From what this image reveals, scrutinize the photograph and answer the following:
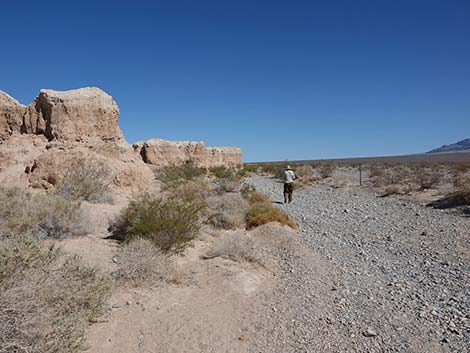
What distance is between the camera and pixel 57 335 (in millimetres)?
3088

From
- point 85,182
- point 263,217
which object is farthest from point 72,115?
point 263,217

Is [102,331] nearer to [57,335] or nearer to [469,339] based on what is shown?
[57,335]

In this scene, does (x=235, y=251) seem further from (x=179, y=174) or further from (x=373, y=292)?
(x=179, y=174)

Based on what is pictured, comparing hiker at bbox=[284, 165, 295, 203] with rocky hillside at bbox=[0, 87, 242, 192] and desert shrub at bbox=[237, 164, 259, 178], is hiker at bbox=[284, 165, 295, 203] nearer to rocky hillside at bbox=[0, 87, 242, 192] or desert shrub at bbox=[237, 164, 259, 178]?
rocky hillside at bbox=[0, 87, 242, 192]

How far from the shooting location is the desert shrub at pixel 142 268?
17.8ft

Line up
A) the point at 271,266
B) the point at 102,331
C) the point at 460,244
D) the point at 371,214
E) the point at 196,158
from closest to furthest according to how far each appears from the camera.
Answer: the point at 102,331 < the point at 271,266 < the point at 460,244 < the point at 371,214 < the point at 196,158

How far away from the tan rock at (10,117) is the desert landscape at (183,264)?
0.05m

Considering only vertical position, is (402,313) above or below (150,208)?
below

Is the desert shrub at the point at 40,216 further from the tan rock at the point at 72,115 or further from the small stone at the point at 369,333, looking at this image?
the tan rock at the point at 72,115

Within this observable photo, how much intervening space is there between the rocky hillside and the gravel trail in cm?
730

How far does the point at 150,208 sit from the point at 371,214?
33.5ft

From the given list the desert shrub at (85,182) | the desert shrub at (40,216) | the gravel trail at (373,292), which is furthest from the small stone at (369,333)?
the desert shrub at (85,182)

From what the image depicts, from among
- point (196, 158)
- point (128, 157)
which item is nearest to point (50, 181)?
point (128, 157)

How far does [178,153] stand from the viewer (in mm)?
36375
